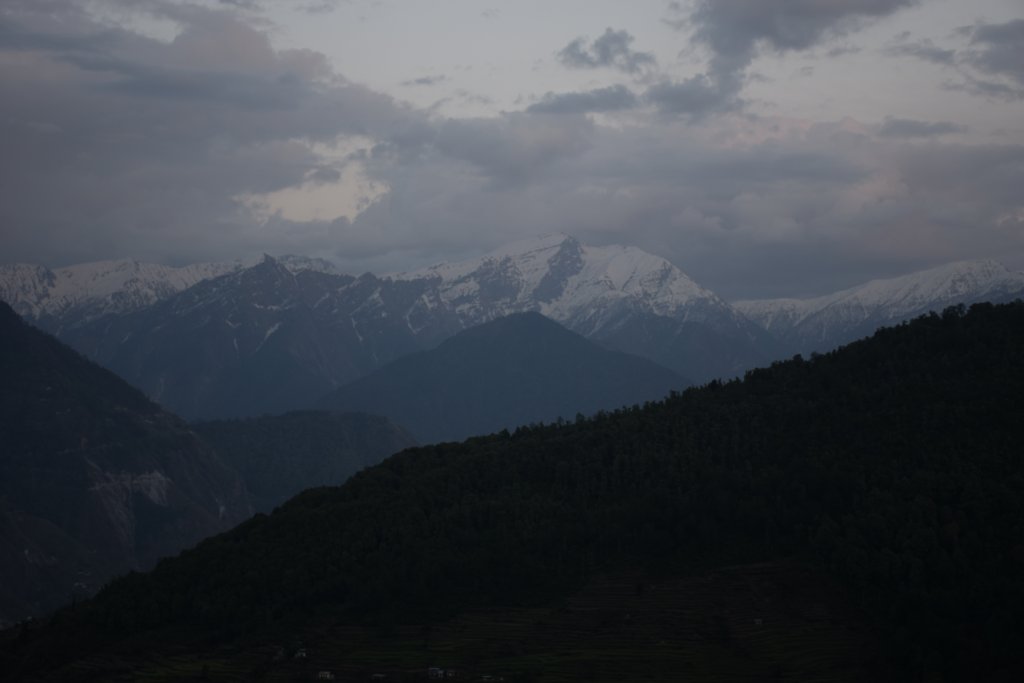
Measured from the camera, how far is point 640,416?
184500 mm

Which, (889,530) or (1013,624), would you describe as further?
(889,530)

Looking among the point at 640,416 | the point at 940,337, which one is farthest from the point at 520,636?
the point at 940,337

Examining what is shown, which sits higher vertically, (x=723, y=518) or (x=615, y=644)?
(x=723, y=518)

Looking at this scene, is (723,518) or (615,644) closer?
(615,644)

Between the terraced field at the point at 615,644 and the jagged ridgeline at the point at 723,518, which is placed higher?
the jagged ridgeline at the point at 723,518

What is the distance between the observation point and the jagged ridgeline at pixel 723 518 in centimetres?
12688

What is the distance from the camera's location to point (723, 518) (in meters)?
146

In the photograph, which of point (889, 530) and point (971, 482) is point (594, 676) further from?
point (971, 482)

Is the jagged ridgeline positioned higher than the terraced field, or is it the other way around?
Result: the jagged ridgeline

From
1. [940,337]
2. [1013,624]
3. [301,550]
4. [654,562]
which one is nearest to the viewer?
[1013,624]

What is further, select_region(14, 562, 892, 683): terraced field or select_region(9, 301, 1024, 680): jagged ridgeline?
select_region(9, 301, 1024, 680): jagged ridgeline

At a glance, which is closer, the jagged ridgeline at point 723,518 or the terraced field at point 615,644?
the terraced field at point 615,644

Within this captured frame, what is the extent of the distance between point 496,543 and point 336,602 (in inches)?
776

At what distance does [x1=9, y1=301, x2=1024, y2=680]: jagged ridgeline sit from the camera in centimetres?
12688
